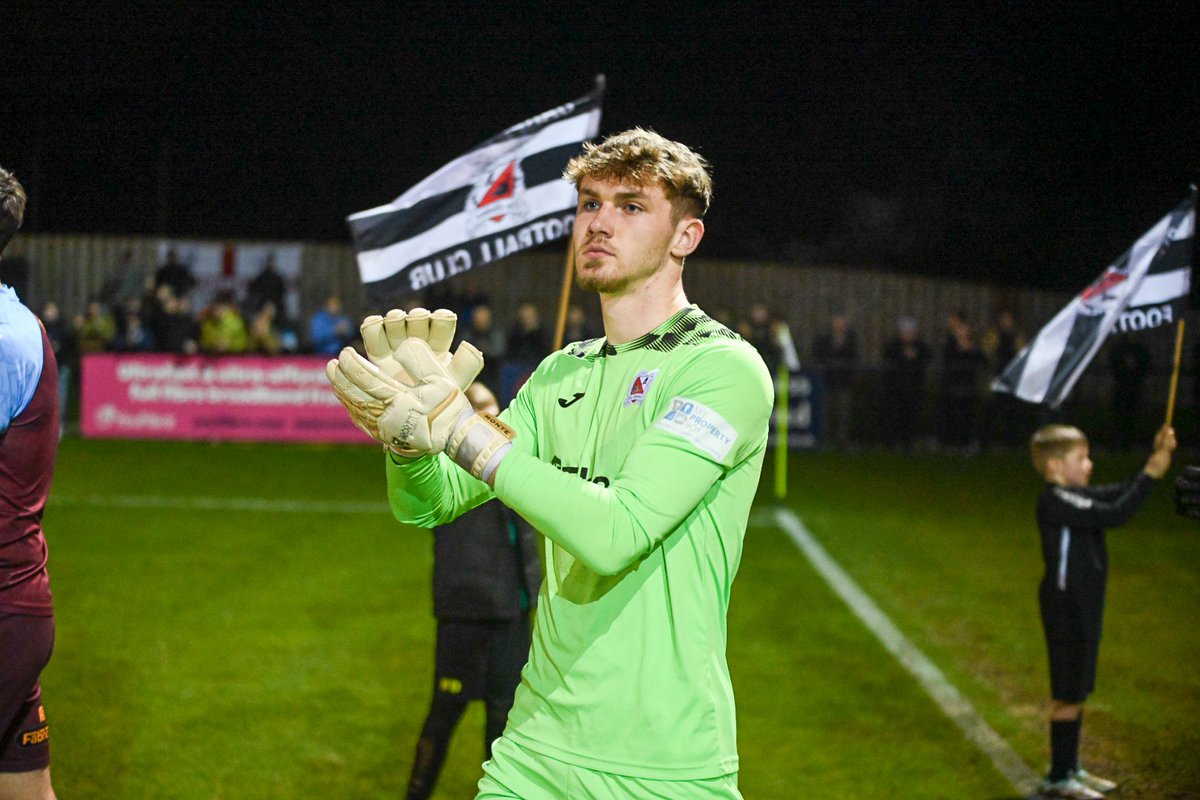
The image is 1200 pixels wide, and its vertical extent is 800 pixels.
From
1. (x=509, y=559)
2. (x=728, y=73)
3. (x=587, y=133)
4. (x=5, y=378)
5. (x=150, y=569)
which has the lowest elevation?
(x=150, y=569)

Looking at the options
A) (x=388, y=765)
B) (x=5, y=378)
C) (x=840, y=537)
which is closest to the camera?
(x=5, y=378)

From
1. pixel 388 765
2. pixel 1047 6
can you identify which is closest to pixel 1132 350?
pixel 1047 6

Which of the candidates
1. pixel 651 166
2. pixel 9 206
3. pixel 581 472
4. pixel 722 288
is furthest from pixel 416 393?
pixel 722 288

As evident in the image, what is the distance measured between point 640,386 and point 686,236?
0.42 meters

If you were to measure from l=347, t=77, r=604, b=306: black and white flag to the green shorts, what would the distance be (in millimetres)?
4076

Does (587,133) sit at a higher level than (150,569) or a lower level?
higher

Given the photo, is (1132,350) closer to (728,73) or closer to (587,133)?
(728,73)

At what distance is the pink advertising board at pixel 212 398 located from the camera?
1856 cm

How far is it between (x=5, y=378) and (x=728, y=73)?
92.4ft

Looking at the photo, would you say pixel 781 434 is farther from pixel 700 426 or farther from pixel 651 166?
pixel 700 426

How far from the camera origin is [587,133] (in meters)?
6.93

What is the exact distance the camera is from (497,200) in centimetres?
673

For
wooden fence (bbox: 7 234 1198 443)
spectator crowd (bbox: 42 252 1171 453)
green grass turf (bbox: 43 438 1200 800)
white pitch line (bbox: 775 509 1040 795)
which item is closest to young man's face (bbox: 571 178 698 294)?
green grass turf (bbox: 43 438 1200 800)

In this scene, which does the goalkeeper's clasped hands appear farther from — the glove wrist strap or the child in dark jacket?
the child in dark jacket
